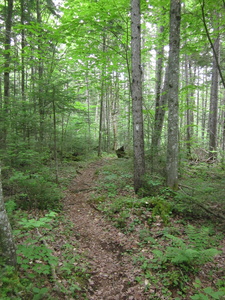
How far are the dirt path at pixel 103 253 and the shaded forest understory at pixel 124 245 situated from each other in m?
0.02

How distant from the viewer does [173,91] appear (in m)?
6.43

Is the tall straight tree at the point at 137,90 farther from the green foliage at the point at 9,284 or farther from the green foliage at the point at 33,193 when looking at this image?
the green foliage at the point at 9,284

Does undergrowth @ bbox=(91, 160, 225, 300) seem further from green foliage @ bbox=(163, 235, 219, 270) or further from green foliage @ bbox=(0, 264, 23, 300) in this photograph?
green foliage @ bbox=(0, 264, 23, 300)

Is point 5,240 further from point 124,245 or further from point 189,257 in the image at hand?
point 189,257

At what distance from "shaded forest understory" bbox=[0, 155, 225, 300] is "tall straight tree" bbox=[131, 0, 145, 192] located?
583mm

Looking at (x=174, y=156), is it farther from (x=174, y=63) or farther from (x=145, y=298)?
(x=145, y=298)

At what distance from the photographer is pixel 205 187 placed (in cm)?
586

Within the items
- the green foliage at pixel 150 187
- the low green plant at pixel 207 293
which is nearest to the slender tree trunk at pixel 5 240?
the low green plant at pixel 207 293

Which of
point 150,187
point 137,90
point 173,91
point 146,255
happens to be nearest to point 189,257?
point 146,255

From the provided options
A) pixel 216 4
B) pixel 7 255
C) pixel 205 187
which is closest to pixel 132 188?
pixel 205 187

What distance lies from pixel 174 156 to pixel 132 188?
2184 mm

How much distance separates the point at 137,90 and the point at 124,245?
5080 mm

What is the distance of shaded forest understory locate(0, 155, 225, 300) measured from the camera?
315 cm

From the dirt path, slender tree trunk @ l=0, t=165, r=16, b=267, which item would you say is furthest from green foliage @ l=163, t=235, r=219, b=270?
slender tree trunk @ l=0, t=165, r=16, b=267
